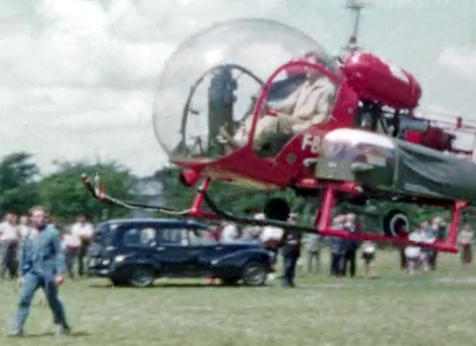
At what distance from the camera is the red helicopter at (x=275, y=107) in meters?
17.4

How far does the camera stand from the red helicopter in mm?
17375

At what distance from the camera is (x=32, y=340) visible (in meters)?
20.9

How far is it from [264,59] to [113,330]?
623 cm

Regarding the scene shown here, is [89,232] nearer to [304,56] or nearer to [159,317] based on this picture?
[159,317]

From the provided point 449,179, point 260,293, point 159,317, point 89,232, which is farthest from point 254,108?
point 89,232

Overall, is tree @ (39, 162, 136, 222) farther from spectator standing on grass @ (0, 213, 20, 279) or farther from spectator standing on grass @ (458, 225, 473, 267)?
spectator standing on grass @ (458, 225, 473, 267)

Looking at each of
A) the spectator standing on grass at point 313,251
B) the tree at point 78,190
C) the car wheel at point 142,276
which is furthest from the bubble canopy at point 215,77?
the tree at point 78,190

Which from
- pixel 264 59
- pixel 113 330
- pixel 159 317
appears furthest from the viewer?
pixel 159 317

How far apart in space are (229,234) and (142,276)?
3.69m

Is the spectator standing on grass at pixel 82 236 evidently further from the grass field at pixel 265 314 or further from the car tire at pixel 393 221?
the car tire at pixel 393 221

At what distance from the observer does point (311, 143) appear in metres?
17.9

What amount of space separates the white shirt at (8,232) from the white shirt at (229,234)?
5182mm

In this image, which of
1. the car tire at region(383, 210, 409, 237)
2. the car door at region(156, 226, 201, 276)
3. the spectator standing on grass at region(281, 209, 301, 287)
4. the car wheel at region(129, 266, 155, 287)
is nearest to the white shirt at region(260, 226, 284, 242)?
the spectator standing on grass at region(281, 209, 301, 287)

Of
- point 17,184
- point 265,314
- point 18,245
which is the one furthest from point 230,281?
point 17,184
